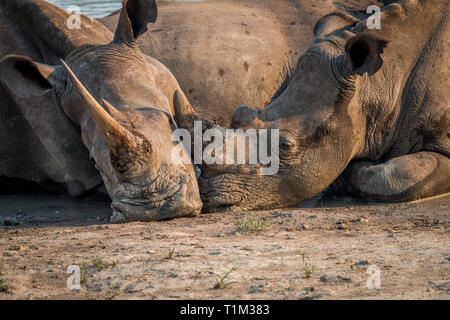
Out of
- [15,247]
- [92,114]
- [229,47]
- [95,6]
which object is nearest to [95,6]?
[95,6]

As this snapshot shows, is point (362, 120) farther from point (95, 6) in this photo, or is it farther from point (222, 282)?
point (95, 6)

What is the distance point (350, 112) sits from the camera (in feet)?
24.2

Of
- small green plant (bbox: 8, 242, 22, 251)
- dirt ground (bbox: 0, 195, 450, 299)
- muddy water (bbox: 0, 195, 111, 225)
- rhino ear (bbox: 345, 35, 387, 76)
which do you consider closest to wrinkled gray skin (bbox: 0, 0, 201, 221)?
muddy water (bbox: 0, 195, 111, 225)

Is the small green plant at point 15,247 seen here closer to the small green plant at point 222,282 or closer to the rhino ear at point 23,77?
the small green plant at point 222,282

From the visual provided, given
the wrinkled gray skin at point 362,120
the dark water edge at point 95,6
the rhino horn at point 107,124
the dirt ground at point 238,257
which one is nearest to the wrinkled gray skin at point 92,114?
the rhino horn at point 107,124

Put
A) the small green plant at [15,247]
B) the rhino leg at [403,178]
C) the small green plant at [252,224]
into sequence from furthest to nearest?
the rhino leg at [403,178] < the small green plant at [252,224] < the small green plant at [15,247]

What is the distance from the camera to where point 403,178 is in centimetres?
738

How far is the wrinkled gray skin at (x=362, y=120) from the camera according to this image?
705 centimetres

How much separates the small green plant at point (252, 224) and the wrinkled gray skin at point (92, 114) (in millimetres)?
472

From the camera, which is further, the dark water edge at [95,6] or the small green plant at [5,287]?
the dark water edge at [95,6]

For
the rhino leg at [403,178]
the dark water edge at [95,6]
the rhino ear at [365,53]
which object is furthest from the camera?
the dark water edge at [95,6]

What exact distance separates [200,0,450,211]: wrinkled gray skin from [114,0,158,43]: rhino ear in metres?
1.27
